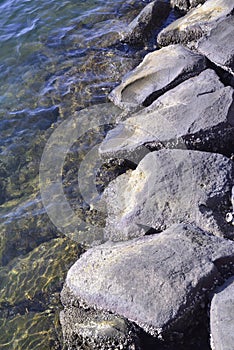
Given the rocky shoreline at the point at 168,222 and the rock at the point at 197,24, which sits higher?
the rock at the point at 197,24

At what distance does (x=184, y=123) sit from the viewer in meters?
5.43

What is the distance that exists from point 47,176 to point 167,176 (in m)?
2.08

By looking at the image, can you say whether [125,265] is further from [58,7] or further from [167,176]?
[58,7]

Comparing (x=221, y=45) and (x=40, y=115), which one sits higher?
(x=221, y=45)

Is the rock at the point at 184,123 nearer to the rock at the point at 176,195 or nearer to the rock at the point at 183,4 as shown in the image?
the rock at the point at 176,195

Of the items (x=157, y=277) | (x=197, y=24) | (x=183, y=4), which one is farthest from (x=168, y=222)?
(x=183, y=4)

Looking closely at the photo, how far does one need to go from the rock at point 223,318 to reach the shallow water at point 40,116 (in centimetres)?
167

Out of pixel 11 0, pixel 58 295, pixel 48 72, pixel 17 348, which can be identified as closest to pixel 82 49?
pixel 48 72

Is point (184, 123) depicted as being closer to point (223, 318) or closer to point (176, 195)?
point (176, 195)

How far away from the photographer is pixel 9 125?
7156mm

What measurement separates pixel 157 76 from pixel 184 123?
1518 millimetres

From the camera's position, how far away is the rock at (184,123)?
5.32 metres

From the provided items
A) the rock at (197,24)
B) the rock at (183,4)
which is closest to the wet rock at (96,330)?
the rock at (197,24)

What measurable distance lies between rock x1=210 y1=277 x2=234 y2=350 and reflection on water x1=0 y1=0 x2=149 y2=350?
169 cm
